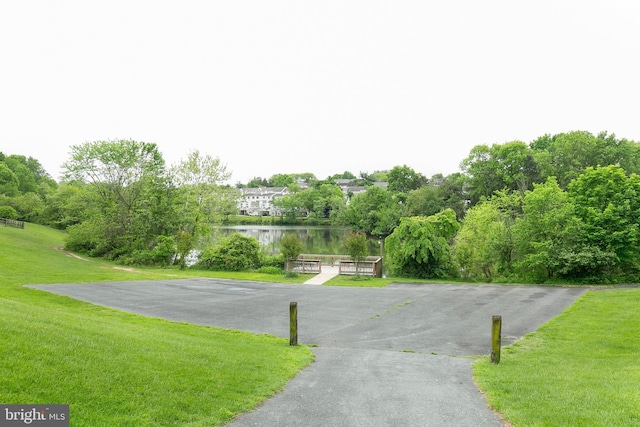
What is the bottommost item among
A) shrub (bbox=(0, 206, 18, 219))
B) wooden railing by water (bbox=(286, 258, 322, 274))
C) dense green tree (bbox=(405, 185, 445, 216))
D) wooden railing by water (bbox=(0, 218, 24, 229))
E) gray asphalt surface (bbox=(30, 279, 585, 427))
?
gray asphalt surface (bbox=(30, 279, 585, 427))

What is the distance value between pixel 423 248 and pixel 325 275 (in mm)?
6863

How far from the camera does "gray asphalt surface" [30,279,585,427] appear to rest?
6.31 meters

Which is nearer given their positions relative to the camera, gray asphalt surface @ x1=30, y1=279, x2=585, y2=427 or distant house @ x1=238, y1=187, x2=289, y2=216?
gray asphalt surface @ x1=30, y1=279, x2=585, y2=427

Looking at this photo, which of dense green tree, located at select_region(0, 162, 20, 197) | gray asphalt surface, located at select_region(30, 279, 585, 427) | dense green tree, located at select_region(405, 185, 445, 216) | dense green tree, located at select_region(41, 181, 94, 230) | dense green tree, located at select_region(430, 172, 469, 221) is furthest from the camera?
dense green tree, located at select_region(0, 162, 20, 197)

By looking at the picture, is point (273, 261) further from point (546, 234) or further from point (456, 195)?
point (456, 195)

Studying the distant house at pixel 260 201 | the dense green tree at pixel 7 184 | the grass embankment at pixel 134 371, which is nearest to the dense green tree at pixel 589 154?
the grass embankment at pixel 134 371

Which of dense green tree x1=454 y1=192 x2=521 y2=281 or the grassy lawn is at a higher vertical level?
dense green tree x1=454 y1=192 x2=521 y2=281

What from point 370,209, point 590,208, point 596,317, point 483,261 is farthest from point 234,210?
point 370,209

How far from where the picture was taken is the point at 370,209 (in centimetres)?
8550

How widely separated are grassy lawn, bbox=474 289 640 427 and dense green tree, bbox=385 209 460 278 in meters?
13.1

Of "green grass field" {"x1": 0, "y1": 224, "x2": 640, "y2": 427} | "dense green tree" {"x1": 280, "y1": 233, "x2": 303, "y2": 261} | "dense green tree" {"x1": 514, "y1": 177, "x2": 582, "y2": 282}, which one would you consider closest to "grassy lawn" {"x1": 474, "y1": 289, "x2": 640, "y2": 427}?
"green grass field" {"x1": 0, "y1": 224, "x2": 640, "y2": 427}

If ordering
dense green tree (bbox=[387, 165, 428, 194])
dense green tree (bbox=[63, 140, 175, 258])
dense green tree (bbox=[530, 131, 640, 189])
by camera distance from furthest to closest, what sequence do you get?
dense green tree (bbox=[387, 165, 428, 194]) < dense green tree (bbox=[530, 131, 640, 189]) < dense green tree (bbox=[63, 140, 175, 258])

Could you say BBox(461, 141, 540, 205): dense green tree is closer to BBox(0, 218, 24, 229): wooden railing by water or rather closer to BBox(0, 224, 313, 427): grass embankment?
BBox(0, 224, 313, 427): grass embankment

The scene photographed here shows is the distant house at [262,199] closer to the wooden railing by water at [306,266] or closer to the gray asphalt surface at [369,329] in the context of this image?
the wooden railing by water at [306,266]
